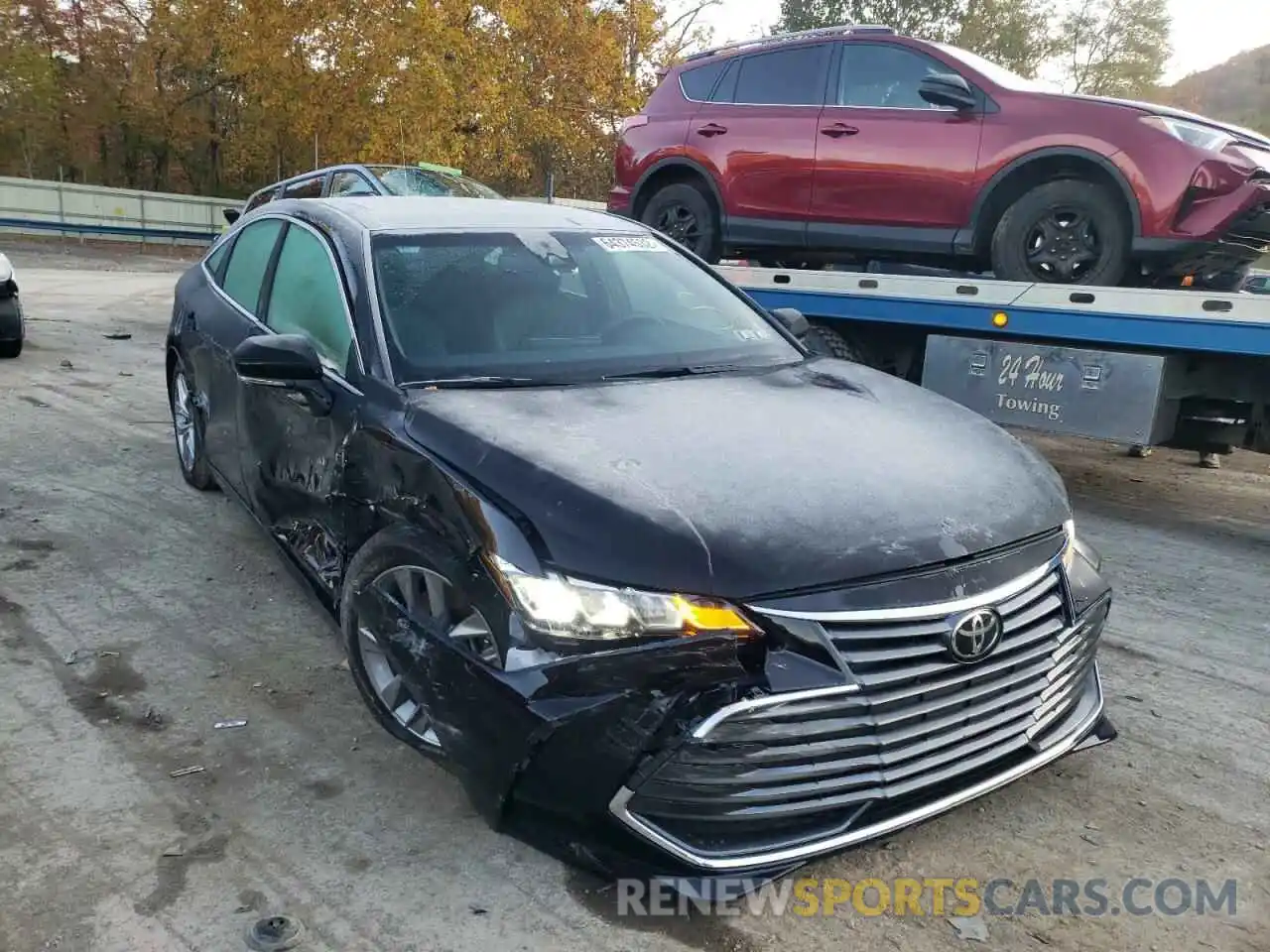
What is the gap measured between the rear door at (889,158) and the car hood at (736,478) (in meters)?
3.37

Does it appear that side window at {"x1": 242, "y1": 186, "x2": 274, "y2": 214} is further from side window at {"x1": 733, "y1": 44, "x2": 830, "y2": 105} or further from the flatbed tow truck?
the flatbed tow truck

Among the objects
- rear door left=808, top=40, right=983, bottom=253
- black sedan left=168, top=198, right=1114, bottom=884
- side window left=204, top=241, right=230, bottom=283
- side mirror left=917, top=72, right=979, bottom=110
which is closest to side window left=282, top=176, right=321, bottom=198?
side window left=204, top=241, right=230, bottom=283

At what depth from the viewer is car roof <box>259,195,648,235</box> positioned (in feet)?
12.7

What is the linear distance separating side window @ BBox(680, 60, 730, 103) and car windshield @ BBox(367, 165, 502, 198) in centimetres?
288

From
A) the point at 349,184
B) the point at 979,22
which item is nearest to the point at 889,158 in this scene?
the point at 349,184

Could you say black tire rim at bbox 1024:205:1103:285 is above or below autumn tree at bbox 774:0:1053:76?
below

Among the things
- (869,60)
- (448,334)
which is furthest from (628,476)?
(869,60)

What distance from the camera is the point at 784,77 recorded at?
707cm

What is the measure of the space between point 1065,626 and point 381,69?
80.0 feet

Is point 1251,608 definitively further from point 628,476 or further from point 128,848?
point 128,848

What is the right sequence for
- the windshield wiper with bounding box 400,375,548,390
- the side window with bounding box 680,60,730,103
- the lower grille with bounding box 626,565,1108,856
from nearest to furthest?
1. the lower grille with bounding box 626,565,1108,856
2. the windshield wiper with bounding box 400,375,548,390
3. the side window with bounding box 680,60,730,103

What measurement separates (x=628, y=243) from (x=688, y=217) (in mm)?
3654

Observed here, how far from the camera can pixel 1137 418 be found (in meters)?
5.49

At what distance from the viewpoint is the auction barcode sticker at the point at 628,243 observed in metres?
4.12
